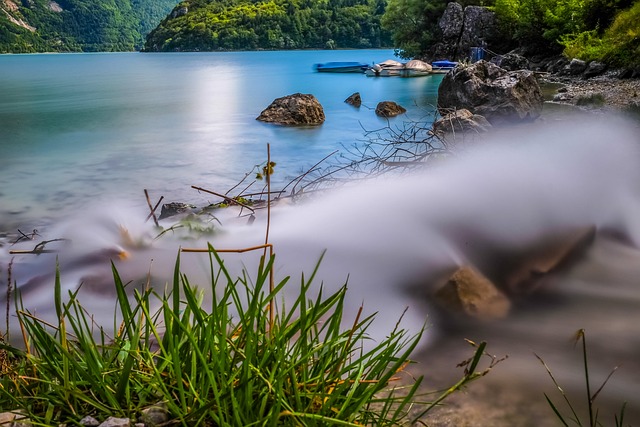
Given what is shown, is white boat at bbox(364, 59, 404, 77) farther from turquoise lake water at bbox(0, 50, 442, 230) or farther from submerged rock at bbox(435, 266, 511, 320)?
submerged rock at bbox(435, 266, 511, 320)

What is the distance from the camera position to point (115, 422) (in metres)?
1.10

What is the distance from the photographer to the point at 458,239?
10.7ft

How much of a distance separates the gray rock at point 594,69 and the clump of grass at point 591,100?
393cm

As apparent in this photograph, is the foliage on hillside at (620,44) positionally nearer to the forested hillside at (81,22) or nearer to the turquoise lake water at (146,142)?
the turquoise lake water at (146,142)

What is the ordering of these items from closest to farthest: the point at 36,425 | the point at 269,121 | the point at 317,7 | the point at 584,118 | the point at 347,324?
the point at 36,425 < the point at 347,324 < the point at 584,118 < the point at 269,121 < the point at 317,7

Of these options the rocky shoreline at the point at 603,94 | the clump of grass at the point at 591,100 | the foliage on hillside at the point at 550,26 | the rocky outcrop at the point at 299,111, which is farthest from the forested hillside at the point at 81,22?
the clump of grass at the point at 591,100

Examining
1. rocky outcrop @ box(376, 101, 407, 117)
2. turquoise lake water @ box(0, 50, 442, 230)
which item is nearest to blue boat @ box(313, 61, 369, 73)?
turquoise lake water @ box(0, 50, 442, 230)

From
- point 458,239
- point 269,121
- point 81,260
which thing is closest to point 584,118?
point 269,121

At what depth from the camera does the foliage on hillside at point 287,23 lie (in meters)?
41.7

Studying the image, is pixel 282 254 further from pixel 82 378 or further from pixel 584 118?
pixel 584 118

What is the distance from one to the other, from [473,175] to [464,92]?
633 cm

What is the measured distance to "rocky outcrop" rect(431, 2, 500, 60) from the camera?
2841cm

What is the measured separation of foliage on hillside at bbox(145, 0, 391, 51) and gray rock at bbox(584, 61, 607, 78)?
28.3 m

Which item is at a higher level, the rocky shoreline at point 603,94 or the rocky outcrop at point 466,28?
the rocky outcrop at point 466,28
